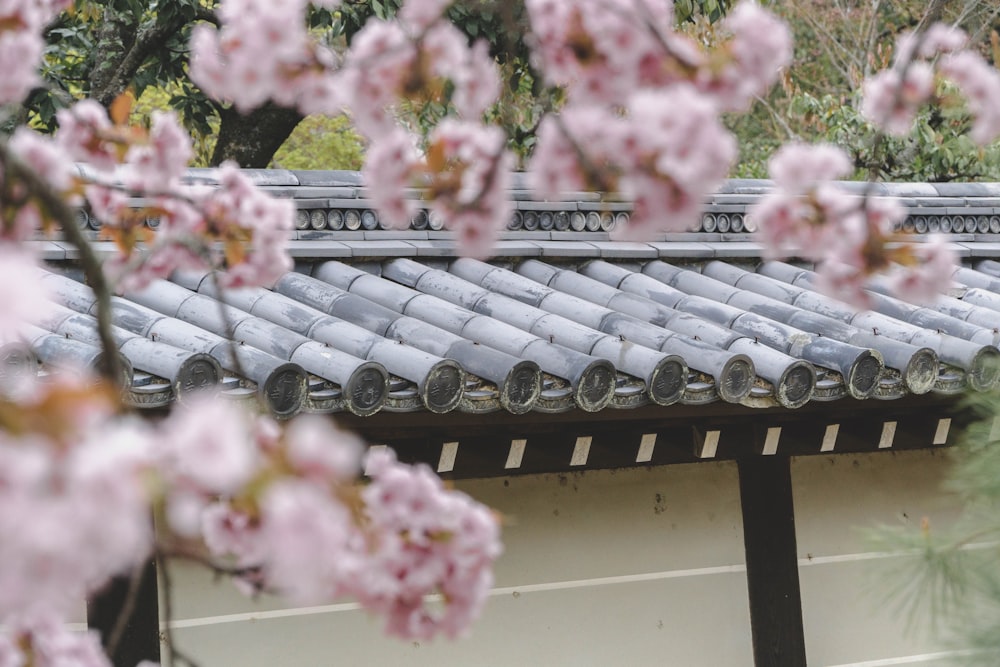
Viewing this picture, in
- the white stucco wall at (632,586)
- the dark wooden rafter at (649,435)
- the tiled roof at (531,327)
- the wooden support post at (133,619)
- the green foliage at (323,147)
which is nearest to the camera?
the tiled roof at (531,327)

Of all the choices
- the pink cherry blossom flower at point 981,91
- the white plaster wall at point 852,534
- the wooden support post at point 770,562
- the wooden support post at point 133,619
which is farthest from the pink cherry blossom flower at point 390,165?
the white plaster wall at point 852,534

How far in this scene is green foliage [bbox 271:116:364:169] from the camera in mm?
14766

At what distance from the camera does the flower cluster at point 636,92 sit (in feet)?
4.45

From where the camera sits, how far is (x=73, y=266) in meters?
4.11

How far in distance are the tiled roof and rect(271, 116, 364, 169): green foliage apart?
971 cm

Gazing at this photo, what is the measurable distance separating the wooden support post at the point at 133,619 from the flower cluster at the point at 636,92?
251 centimetres

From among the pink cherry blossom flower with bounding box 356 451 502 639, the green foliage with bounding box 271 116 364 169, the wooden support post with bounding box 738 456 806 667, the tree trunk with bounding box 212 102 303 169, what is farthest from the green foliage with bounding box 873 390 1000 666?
the green foliage with bounding box 271 116 364 169

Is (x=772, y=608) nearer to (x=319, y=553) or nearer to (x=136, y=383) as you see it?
(x=136, y=383)

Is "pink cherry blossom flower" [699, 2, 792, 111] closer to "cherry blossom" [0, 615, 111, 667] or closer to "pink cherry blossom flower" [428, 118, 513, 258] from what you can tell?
"pink cherry blossom flower" [428, 118, 513, 258]

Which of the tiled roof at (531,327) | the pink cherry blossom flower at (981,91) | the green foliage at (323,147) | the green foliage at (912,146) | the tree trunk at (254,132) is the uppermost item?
the green foliage at (323,147)

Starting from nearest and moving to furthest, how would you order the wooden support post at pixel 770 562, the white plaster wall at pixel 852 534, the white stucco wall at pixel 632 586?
the white stucco wall at pixel 632 586
the wooden support post at pixel 770 562
the white plaster wall at pixel 852 534

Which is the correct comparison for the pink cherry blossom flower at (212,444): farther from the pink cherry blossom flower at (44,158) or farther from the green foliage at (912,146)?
the green foliage at (912,146)

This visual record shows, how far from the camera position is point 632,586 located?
15.6 feet

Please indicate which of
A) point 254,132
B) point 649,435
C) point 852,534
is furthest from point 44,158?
point 254,132
